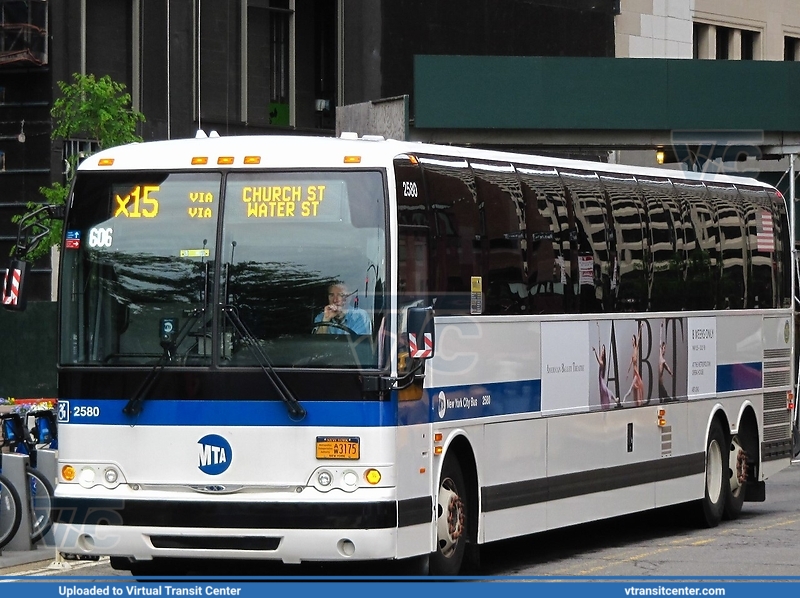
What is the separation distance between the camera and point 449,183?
12.2 m

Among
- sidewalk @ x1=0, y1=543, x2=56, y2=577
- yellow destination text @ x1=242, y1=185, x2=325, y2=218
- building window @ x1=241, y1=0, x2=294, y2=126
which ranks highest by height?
building window @ x1=241, y1=0, x2=294, y2=126

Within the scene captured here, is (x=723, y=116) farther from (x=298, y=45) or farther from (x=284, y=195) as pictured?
(x=284, y=195)

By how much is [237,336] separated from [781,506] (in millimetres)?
9745

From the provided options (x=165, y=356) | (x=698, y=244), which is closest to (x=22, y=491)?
(x=165, y=356)

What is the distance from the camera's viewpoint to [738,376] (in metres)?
17.5

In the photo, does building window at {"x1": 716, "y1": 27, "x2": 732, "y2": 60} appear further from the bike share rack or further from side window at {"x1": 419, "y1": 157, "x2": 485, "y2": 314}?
side window at {"x1": 419, "y1": 157, "x2": 485, "y2": 314}

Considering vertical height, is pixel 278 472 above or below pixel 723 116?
below

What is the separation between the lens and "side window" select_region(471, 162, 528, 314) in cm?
1266

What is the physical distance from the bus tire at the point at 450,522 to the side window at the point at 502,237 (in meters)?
1.30

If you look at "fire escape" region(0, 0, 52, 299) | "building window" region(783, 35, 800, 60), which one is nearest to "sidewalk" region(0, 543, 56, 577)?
"fire escape" region(0, 0, 52, 299)

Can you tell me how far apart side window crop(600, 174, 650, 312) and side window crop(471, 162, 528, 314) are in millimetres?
1919

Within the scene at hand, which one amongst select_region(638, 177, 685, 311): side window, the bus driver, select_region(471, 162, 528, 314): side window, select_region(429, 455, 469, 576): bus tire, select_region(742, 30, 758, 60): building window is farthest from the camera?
select_region(742, 30, 758, 60): building window

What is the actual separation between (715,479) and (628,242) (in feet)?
10.3

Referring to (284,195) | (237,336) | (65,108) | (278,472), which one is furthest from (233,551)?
(65,108)
